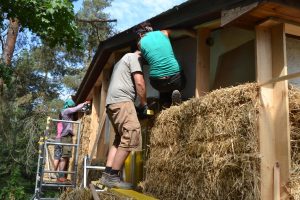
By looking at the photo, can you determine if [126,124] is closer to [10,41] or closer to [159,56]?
[159,56]

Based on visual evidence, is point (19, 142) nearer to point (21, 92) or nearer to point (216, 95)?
point (216, 95)

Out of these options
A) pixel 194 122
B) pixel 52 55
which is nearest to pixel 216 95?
pixel 194 122

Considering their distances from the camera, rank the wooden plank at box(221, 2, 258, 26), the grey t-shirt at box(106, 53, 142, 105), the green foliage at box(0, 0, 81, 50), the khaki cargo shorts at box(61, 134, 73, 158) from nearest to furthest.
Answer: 1. the wooden plank at box(221, 2, 258, 26)
2. the grey t-shirt at box(106, 53, 142, 105)
3. the green foliage at box(0, 0, 81, 50)
4. the khaki cargo shorts at box(61, 134, 73, 158)

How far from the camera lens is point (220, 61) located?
514 centimetres

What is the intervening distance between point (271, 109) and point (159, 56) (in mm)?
1777

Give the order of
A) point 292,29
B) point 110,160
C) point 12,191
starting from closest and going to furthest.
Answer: point 292,29 → point 110,160 → point 12,191

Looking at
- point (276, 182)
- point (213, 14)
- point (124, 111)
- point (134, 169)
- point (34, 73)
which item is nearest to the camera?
point (276, 182)

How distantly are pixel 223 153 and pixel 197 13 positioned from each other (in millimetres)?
1813

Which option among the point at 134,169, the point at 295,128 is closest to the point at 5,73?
the point at 134,169

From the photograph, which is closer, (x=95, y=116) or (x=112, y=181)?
(x=112, y=181)

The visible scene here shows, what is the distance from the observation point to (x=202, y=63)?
5.07 metres

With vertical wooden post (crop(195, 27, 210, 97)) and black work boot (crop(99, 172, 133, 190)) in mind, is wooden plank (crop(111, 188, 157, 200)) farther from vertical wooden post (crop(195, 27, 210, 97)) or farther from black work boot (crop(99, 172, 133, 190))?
vertical wooden post (crop(195, 27, 210, 97))

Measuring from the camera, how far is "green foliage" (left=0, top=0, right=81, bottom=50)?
747 centimetres

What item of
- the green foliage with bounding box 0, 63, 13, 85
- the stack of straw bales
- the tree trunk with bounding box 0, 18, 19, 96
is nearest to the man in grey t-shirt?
the stack of straw bales
